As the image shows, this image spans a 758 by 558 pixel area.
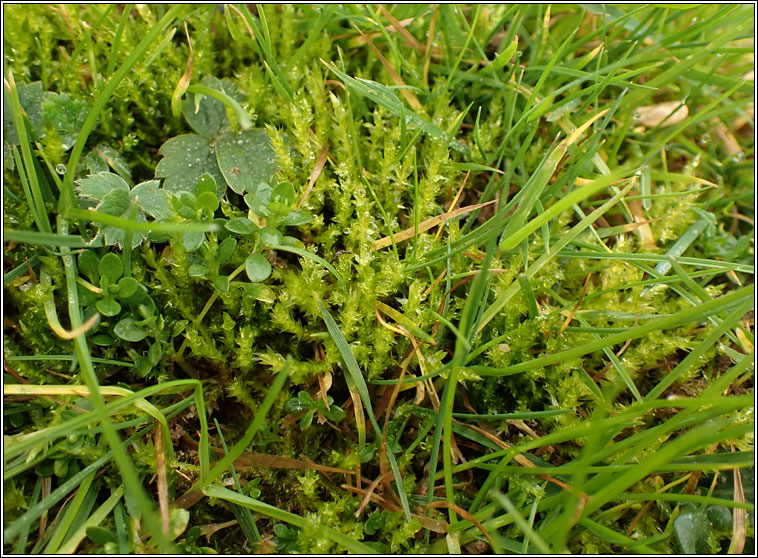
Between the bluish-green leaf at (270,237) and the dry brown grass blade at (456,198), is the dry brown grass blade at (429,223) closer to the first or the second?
the dry brown grass blade at (456,198)

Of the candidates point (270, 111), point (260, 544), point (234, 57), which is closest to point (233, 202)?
point (270, 111)

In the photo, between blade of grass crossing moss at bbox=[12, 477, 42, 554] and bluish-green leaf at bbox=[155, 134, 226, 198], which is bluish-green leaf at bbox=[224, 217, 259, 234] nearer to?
bluish-green leaf at bbox=[155, 134, 226, 198]

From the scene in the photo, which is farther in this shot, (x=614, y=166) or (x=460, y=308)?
(x=614, y=166)

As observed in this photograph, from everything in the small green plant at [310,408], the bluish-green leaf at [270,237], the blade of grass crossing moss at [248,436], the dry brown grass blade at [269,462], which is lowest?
the dry brown grass blade at [269,462]

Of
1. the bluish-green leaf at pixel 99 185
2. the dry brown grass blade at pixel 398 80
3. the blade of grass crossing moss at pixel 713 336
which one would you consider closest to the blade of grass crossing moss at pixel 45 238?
the bluish-green leaf at pixel 99 185

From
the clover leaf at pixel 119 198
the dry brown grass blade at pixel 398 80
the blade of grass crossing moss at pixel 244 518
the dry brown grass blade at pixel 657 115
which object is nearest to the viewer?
the blade of grass crossing moss at pixel 244 518

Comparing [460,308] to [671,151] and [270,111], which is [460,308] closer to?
[270,111]

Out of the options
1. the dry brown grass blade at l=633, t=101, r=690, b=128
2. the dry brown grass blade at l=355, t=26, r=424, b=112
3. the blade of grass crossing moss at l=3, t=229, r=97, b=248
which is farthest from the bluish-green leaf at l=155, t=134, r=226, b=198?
the dry brown grass blade at l=633, t=101, r=690, b=128
